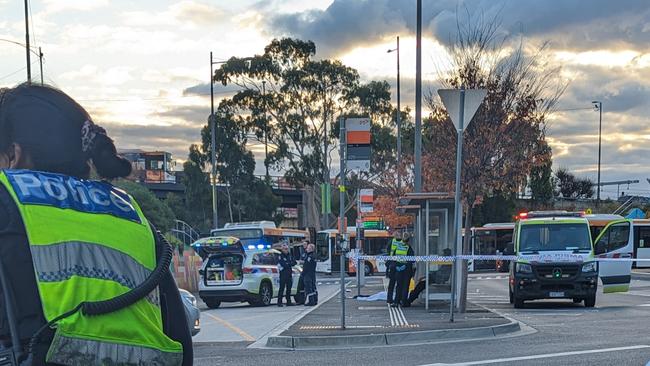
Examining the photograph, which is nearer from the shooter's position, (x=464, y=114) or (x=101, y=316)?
(x=101, y=316)

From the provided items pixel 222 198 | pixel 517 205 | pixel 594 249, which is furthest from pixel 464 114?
pixel 517 205

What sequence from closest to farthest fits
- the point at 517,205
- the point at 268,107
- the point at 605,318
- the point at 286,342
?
the point at 286,342 → the point at 605,318 → the point at 268,107 → the point at 517,205

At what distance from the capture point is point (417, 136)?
22406 millimetres

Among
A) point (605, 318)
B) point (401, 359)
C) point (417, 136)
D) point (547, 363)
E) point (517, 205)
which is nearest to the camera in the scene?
point (547, 363)

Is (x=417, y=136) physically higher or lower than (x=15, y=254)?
higher

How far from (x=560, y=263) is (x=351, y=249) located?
25226 mm

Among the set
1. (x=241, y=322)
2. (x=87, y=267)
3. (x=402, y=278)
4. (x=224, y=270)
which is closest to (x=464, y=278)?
(x=402, y=278)

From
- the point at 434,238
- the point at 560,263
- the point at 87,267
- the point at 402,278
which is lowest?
the point at 402,278

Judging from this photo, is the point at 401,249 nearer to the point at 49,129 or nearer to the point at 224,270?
the point at 224,270

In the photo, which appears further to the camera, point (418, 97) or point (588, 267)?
point (418, 97)

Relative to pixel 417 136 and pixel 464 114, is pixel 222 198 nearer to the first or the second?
pixel 417 136

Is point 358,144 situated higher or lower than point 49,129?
higher

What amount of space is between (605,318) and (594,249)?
4.40 meters

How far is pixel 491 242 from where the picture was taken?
5009 centimetres
